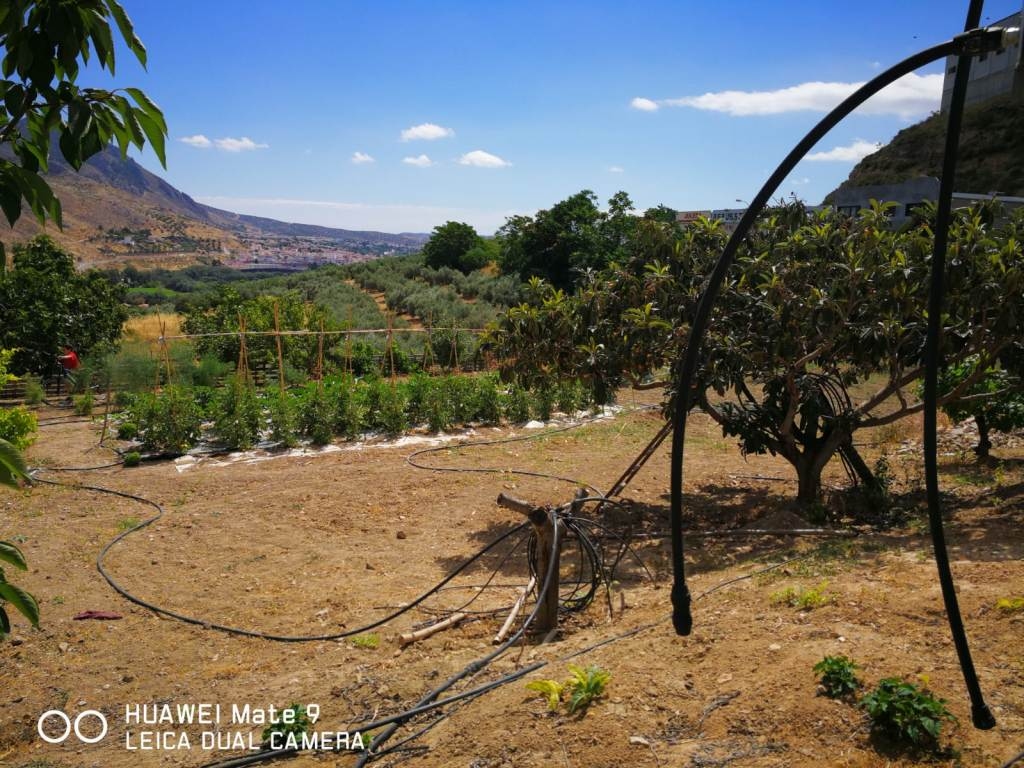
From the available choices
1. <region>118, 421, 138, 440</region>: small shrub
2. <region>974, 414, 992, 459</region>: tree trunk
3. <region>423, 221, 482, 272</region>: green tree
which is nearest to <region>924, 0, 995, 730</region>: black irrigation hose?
<region>974, 414, 992, 459</region>: tree trunk

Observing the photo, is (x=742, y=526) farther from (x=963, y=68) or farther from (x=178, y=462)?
(x=178, y=462)

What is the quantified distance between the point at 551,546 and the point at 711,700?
1.50 m

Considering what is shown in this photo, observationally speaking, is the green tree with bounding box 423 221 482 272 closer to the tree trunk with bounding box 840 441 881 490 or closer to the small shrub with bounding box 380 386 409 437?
the small shrub with bounding box 380 386 409 437

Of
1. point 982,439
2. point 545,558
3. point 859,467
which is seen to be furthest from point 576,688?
point 982,439

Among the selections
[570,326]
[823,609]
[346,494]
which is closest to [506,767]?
[823,609]

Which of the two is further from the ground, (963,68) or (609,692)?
(963,68)

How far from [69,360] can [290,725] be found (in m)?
11.8

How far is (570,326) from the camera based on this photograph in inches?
266

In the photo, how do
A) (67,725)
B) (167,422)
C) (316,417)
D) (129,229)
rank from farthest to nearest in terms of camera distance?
(129,229) → (316,417) → (167,422) → (67,725)

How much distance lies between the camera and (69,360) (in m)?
12.8

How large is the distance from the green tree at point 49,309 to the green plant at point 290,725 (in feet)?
38.2

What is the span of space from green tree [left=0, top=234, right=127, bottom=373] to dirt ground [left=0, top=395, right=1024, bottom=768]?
209 inches

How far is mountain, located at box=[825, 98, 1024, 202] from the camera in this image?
98.3 ft

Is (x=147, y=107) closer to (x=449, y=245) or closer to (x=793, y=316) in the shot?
(x=793, y=316)
